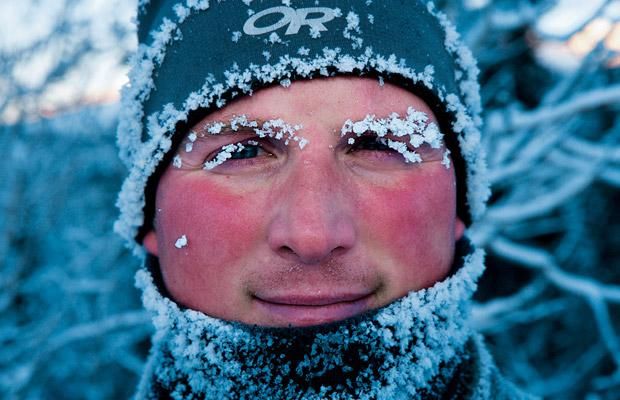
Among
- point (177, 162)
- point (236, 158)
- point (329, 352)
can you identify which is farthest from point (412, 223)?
point (177, 162)

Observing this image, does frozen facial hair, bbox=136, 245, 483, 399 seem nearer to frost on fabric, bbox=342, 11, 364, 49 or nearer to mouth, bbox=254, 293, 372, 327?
mouth, bbox=254, 293, 372, 327

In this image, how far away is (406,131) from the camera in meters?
1.15

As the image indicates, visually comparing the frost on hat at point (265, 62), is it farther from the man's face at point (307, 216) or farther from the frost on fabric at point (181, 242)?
the frost on fabric at point (181, 242)

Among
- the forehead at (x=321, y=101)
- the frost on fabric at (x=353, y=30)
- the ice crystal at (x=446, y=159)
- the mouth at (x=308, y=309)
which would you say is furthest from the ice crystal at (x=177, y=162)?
the ice crystal at (x=446, y=159)

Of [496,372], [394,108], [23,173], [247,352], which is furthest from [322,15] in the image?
[23,173]

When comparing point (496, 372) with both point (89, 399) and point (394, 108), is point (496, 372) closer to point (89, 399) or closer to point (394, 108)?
point (394, 108)

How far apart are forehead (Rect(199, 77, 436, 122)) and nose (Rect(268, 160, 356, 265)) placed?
0.12 metres

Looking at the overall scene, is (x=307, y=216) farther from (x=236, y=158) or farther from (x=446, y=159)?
(x=446, y=159)

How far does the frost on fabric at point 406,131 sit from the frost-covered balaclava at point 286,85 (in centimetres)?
9

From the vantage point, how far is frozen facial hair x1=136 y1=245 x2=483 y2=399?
103 cm

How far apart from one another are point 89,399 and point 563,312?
5909 millimetres

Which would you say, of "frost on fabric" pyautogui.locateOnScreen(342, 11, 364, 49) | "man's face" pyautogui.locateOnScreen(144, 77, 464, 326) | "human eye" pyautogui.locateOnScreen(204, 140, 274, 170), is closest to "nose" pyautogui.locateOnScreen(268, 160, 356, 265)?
"man's face" pyautogui.locateOnScreen(144, 77, 464, 326)

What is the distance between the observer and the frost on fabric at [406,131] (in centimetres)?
111

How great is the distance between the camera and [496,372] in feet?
4.51
